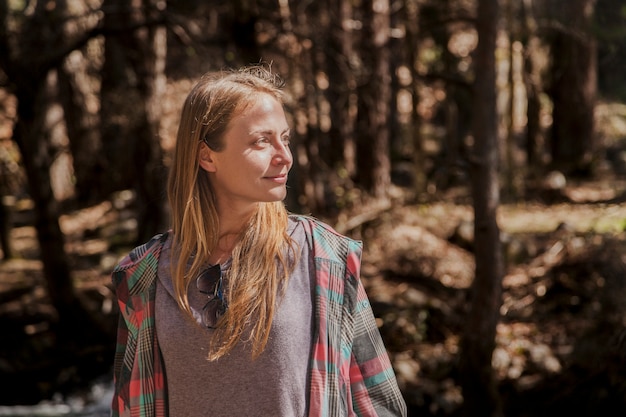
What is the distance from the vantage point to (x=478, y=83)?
23.3 feet

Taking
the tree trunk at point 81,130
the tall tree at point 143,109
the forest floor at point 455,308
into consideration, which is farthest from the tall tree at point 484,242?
the tree trunk at point 81,130

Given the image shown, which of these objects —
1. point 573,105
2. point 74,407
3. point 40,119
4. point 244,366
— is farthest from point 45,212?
point 573,105

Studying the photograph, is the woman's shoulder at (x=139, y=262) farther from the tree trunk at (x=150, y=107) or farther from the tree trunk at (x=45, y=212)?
the tree trunk at (x=150, y=107)

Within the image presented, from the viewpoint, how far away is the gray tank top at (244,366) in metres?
2.03

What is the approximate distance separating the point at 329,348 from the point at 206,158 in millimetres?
592

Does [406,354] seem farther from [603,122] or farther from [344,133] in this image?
[603,122]

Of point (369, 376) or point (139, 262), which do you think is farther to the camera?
point (139, 262)

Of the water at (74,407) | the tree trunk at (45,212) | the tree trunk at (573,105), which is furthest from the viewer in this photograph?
the tree trunk at (573,105)

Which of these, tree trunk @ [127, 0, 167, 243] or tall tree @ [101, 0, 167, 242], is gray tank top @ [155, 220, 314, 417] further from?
tree trunk @ [127, 0, 167, 243]

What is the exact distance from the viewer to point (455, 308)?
10.1 meters

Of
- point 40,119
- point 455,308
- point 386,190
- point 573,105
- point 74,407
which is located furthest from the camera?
point 573,105

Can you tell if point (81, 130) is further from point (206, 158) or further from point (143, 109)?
point (206, 158)

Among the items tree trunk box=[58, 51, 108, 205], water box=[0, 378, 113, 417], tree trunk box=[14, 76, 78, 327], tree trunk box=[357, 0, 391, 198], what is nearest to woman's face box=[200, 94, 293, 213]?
water box=[0, 378, 113, 417]

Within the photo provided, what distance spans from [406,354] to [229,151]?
7.25 meters
